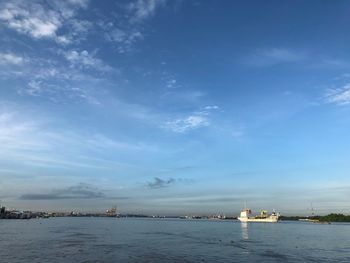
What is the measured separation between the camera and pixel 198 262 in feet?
177

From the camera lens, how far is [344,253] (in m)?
67.6

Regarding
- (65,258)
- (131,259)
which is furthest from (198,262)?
(65,258)

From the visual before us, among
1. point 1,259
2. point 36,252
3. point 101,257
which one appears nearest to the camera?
point 1,259

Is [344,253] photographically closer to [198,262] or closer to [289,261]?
[289,261]

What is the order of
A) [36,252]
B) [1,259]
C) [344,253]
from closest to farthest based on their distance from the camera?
[1,259]
[36,252]
[344,253]

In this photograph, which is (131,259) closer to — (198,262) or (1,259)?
(198,262)

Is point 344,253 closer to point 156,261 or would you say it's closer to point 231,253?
point 231,253

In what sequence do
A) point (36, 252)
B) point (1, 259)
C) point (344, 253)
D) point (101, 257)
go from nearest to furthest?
point (1, 259) → point (101, 257) → point (36, 252) → point (344, 253)

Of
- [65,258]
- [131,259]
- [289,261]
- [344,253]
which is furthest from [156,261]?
[344,253]

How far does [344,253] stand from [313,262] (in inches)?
625

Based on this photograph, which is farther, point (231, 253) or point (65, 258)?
point (231, 253)

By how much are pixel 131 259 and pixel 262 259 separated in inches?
785

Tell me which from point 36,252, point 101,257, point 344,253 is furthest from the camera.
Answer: point 344,253

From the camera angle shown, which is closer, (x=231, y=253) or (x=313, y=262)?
(x=313, y=262)
